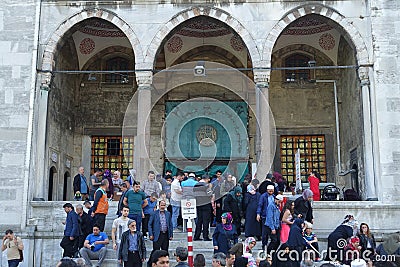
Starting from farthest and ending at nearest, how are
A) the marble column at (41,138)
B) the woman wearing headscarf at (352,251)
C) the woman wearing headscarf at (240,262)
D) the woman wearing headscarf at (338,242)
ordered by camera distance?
the marble column at (41,138) < the woman wearing headscarf at (338,242) < the woman wearing headscarf at (352,251) < the woman wearing headscarf at (240,262)

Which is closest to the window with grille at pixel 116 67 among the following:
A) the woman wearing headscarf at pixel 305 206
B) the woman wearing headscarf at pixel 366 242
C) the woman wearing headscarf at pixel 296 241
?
the woman wearing headscarf at pixel 305 206

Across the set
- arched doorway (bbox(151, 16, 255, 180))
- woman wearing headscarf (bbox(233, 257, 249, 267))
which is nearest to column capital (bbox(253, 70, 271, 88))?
arched doorway (bbox(151, 16, 255, 180))

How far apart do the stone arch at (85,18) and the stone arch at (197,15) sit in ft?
1.18

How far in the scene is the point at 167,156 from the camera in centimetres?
1966

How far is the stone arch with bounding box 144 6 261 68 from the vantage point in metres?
15.5

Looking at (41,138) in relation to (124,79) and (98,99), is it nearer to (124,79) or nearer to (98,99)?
(98,99)

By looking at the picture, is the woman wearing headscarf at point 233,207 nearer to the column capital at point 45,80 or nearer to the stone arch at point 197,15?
the stone arch at point 197,15

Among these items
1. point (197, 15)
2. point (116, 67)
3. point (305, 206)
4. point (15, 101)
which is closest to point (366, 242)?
point (305, 206)

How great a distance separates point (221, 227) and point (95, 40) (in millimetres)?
11429

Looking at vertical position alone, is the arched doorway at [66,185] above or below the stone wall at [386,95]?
below

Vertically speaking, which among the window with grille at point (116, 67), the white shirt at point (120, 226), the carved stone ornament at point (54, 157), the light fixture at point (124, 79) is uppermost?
the window with grille at point (116, 67)

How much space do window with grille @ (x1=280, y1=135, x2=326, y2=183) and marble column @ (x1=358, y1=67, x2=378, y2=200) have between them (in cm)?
495

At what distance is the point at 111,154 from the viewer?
20.4 meters

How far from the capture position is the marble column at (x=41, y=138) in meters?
14.8
